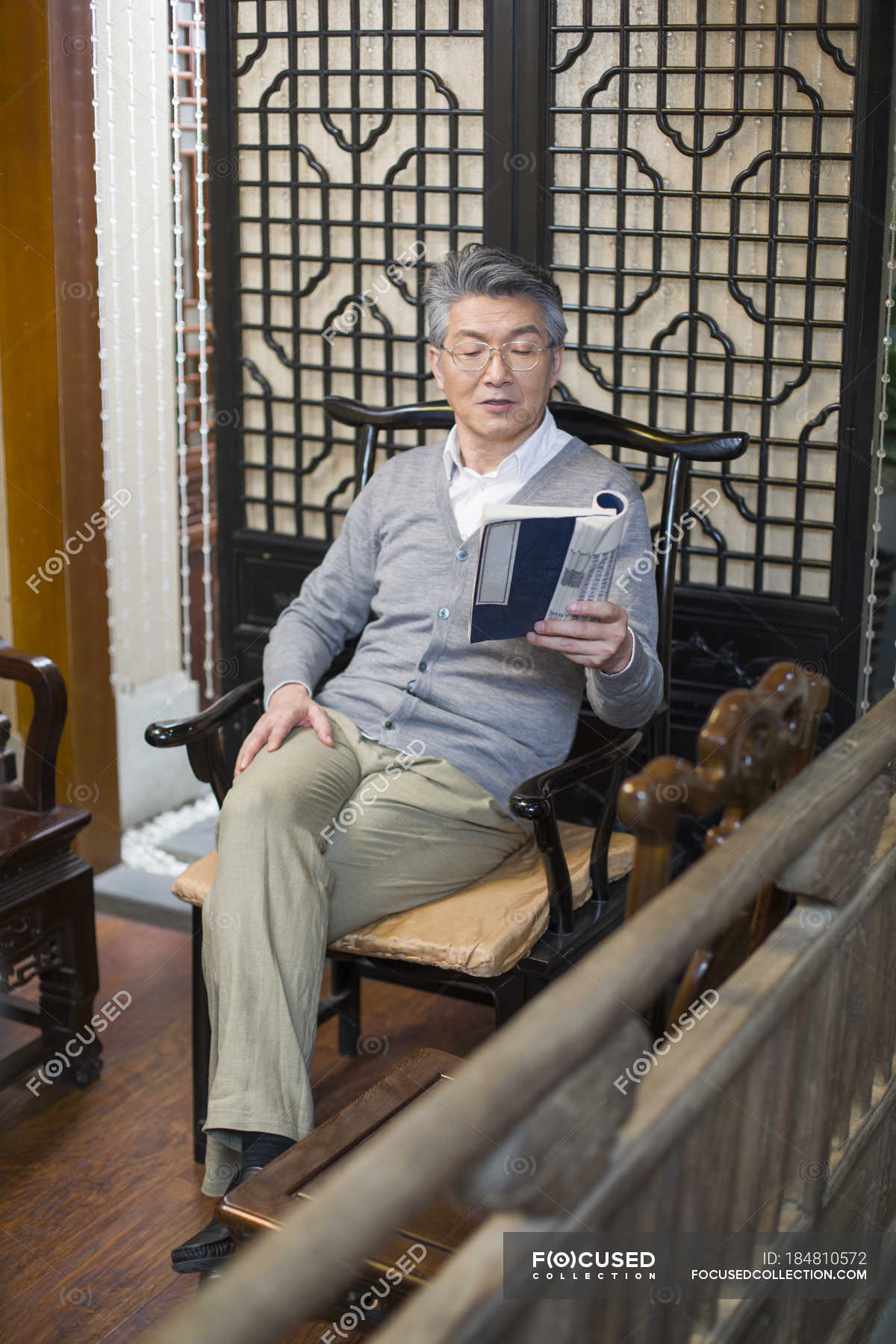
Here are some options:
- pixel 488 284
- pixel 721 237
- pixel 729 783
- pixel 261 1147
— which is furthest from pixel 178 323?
pixel 729 783

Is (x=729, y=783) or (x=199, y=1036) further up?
(x=729, y=783)

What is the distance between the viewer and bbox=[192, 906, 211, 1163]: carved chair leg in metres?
2.37

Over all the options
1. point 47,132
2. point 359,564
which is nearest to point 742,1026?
point 359,564

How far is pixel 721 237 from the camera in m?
2.64

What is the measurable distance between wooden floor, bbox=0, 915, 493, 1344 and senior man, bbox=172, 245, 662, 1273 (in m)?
0.29

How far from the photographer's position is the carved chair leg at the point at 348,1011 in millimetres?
2764

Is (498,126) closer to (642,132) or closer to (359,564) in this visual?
(642,132)

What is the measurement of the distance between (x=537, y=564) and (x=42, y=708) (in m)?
1.07

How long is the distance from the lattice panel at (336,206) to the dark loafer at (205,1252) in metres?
1.67

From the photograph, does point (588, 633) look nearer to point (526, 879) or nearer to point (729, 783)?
point (526, 879)

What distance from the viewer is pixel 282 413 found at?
10.6 ft

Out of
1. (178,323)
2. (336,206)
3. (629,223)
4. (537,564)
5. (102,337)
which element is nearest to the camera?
(537,564)

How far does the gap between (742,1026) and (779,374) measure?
1638 millimetres

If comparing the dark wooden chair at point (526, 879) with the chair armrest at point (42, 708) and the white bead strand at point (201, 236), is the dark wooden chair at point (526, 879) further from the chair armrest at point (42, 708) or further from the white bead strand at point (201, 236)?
the white bead strand at point (201, 236)
